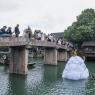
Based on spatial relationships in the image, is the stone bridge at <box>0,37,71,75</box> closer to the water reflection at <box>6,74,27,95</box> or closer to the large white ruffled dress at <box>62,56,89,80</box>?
the water reflection at <box>6,74,27,95</box>

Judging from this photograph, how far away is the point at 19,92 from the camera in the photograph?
40031 mm

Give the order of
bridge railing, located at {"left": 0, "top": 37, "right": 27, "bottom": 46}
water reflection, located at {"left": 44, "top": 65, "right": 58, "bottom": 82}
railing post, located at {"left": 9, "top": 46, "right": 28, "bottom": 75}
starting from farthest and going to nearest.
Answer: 1. railing post, located at {"left": 9, "top": 46, "right": 28, "bottom": 75}
2. water reflection, located at {"left": 44, "top": 65, "right": 58, "bottom": 82}
3. bridge railing, located at {"left": 0, "top": 37, "right": 27, "bottom": 46}

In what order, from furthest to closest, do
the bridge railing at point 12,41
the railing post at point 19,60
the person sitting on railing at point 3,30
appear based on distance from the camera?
the railing post at point 19,60, the bridge railing at point 12,41, the person sitting on railing at point 3,30

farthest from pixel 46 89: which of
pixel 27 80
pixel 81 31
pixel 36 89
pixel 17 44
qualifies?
pixel 81 31

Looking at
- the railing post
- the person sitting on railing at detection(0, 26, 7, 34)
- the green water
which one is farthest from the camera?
the railing post

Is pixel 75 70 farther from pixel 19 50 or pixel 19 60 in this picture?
pixel 19 50

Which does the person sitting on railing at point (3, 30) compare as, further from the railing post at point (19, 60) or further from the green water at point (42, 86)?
the green water at point (42, 86)

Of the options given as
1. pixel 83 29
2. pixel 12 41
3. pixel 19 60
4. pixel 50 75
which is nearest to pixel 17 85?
pixel 12 41

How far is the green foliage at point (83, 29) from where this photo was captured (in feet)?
322

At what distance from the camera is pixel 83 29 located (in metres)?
97.8

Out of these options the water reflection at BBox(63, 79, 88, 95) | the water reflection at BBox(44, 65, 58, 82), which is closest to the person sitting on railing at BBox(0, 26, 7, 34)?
the water reflection at BBox(44, 65, 58, 82)

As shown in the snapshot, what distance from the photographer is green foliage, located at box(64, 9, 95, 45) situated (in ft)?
322

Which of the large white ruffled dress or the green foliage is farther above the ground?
the green foliage

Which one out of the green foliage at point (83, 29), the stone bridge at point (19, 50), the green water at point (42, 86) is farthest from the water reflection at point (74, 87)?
the green foliage at point (83, 29)
